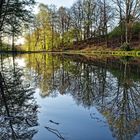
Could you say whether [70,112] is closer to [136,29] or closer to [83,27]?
[136,29]

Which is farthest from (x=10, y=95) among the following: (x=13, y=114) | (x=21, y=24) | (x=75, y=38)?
(x=75, y=38)

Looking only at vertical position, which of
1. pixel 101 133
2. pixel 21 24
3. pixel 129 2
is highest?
pixel 129 2

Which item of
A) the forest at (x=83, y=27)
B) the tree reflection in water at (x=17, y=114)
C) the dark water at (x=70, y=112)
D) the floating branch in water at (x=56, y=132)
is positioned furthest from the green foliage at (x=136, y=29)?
the floating branch in water at (x=56, y=132)

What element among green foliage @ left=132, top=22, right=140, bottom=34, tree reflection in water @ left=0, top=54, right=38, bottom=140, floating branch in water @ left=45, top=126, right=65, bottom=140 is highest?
green foliage @ left=132, top=22, right=140, bottom=34

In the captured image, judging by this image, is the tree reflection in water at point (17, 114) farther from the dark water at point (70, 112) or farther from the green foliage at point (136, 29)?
the green foliage at point (136, 29)

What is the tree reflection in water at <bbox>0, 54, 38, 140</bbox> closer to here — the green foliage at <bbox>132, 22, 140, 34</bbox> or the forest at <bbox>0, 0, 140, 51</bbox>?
the forest at <bbox>0, 0, 140, 51</bbox>

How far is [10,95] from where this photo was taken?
36.4 feet

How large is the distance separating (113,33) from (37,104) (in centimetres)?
6733

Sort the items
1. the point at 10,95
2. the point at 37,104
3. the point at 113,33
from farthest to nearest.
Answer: the point at 113,33 → the point at 10,95 → the point at 37,104

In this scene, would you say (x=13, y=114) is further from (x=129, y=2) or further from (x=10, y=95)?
(x=129, y=2)

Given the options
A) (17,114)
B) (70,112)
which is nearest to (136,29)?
(70,112)

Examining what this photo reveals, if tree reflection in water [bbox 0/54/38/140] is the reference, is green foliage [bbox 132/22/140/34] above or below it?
above

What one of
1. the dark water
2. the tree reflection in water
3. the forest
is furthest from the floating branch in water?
the forest

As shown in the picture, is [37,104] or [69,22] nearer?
[37,104]
